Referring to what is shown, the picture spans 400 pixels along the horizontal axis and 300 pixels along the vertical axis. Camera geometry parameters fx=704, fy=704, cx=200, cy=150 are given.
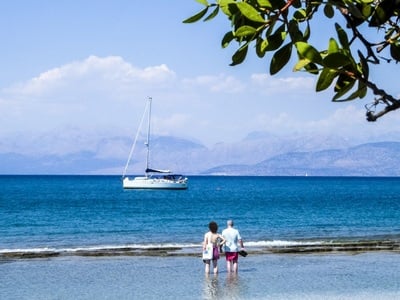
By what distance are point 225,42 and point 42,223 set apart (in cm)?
4884

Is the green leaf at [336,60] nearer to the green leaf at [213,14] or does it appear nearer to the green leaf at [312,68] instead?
the green leaf at [312,68]

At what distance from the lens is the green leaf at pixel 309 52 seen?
5.46 ft

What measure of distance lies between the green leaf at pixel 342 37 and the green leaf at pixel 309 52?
7 cm

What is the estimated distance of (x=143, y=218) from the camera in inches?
2115

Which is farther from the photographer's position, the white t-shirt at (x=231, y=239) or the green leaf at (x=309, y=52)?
the white t-shirt at (x=231, y=239)

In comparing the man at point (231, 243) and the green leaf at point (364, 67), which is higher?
the green leaf at point (364, 67)

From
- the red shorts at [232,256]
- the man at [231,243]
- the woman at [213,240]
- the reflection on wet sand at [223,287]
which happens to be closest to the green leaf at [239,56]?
the reflection on wet sand at [223,287]

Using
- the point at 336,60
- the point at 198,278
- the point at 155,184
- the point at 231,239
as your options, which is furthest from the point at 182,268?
the point at 155,184

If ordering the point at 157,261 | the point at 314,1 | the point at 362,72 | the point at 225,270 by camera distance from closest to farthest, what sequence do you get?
the point at 362,72, the point at 314,1, the point at 225,270, the point at 157,261

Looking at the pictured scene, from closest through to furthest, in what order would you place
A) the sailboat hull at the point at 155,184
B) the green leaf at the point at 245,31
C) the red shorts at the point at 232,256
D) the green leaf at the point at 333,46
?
1. the green leaf at the point at 333,46
2. the green leaf at the point at 245,31
3. the red shorts at the point at 232,256
4. the sailboat hull at the point at 155,184

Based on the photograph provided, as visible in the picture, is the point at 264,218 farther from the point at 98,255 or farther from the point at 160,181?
the point at 160,181

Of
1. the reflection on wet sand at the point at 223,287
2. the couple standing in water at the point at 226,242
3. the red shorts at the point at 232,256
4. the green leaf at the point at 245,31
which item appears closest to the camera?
the green leaf at the point at 245,31

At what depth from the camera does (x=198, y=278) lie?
19.6 m

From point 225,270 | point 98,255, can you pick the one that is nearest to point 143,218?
point 98,255
